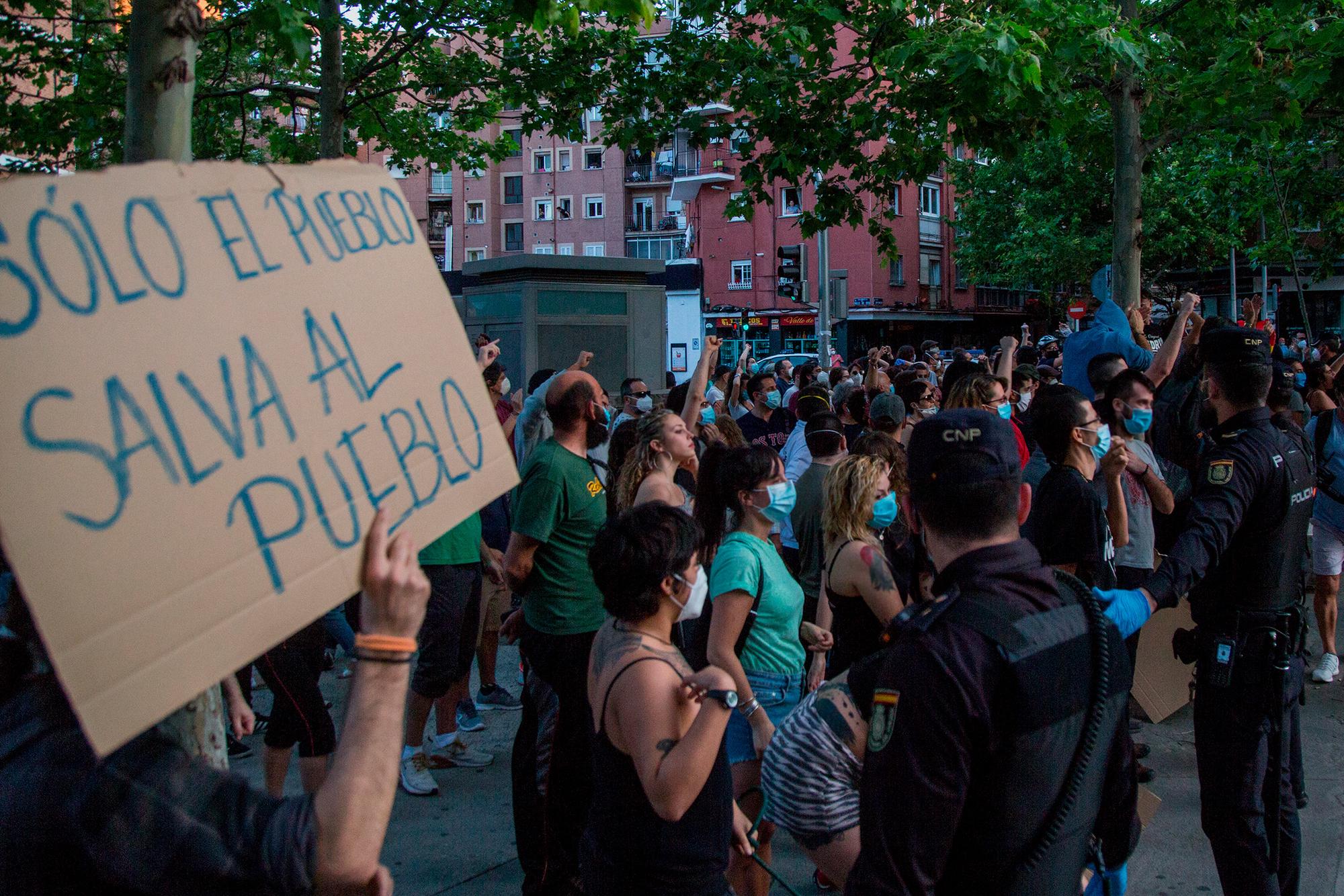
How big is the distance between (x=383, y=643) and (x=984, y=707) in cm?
101

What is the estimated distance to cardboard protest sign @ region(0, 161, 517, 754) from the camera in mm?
1312

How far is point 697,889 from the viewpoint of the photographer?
2627 millimetres

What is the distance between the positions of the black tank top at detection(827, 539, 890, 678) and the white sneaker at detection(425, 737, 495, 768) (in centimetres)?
252

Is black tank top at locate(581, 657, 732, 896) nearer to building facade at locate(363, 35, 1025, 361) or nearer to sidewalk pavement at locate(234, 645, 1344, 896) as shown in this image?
sidewalk pavement at locate(234, 645, 1344, 896)

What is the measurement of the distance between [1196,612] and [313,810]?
10.6 feet

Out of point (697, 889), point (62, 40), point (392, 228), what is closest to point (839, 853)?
point (697, 889)

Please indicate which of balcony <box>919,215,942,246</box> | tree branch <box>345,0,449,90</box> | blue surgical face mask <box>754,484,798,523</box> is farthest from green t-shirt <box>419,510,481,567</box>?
balcony <box>919,215,942,246</box>

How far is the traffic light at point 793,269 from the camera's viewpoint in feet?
52.6

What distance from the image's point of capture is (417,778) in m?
5.09

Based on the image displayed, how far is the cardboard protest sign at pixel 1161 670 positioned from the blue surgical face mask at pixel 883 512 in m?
2.50

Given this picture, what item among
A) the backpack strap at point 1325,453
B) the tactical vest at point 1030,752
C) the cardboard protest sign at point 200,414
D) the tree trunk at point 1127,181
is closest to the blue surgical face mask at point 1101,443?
the tactical vest at point 1030,752

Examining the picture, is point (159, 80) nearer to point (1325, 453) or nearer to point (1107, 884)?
point (1107, 884)

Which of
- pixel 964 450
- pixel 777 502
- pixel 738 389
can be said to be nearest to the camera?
pixel 964 450

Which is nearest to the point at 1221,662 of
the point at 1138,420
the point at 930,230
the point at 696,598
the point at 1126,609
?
the point at 1126,609
